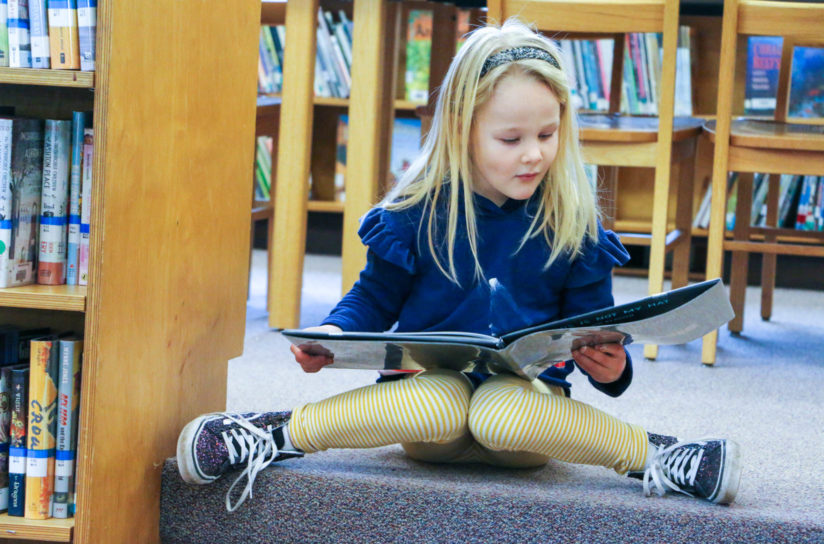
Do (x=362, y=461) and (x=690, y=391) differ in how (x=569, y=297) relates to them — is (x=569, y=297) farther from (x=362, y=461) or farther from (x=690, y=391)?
(x=690, y=391)

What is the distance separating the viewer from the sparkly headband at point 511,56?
112 centimetres

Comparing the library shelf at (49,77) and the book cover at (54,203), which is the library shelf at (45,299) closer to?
the book cover at (54,203)

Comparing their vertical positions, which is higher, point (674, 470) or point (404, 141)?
point (404, 141)

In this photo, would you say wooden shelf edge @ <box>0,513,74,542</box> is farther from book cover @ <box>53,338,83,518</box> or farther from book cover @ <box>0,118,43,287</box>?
book cover @ <box>0,118,43,287</box>

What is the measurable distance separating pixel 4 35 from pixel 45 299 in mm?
266

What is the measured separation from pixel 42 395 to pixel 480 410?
0.45 metres

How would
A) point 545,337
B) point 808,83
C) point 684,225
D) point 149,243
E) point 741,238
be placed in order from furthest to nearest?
point 808,83 < point 741,238 < point 684,225 < point 149,243 < point 545,337

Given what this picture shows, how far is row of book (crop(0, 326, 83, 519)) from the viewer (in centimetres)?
100

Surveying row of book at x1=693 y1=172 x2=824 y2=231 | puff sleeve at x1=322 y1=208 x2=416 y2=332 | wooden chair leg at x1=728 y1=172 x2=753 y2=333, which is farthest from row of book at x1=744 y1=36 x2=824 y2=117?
puff sleeve at x1=322 y1=208 x2=416 y2=332

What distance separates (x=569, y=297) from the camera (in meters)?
1.18

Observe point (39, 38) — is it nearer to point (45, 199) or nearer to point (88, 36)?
point (88, 36)

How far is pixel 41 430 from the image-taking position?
1.01 meters

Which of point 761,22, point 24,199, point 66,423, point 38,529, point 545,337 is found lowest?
point 38,529

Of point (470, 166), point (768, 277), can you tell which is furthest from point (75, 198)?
point (768, 277)
